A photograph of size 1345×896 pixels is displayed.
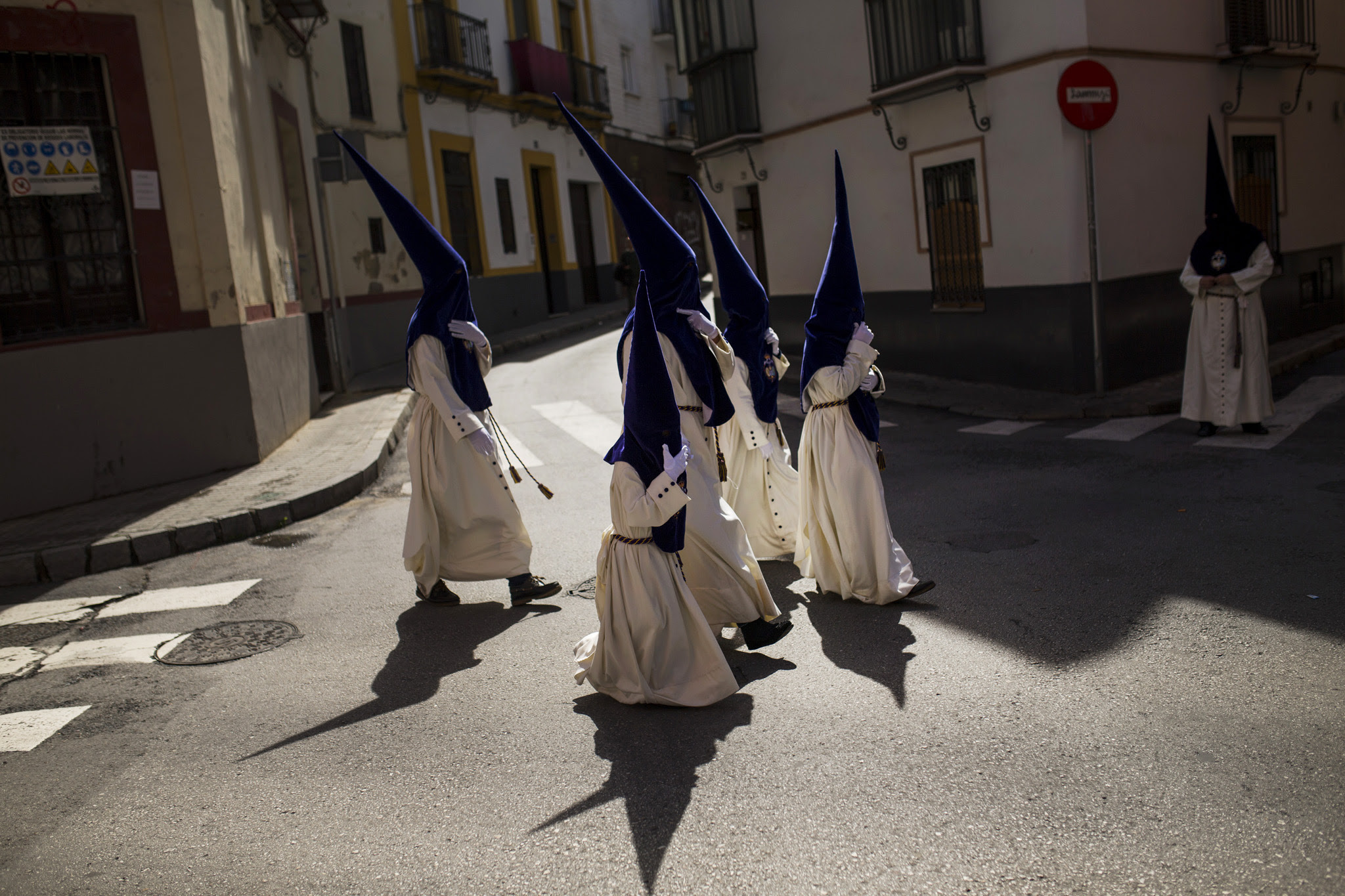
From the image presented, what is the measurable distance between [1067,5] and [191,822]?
10810mm

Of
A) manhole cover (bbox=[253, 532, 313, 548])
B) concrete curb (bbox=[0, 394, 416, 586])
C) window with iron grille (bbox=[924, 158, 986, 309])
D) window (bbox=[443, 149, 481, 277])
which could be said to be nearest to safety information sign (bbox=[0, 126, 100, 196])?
concrete curb (bbox=[0, 394, 416, 586])

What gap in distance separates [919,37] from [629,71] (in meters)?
19.4

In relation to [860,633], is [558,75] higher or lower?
higher

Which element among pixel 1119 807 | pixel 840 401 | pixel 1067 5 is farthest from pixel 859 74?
pixel 1119 807

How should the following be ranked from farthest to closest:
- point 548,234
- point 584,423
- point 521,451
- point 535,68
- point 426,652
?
point 548,234 < point 535,68 < point 584,423 < point 521,451 < point 426,652

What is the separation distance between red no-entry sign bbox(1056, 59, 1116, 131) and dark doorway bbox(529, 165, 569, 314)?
16.1 m

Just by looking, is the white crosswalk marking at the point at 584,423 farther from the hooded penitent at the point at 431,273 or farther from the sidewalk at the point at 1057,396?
the hooded penitent at the point at 431,273

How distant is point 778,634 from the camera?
4719 millimetres

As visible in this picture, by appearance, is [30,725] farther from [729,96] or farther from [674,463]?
[729,96]

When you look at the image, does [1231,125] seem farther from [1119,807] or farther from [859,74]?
[1119,807]

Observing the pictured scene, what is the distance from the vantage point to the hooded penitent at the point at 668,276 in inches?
185

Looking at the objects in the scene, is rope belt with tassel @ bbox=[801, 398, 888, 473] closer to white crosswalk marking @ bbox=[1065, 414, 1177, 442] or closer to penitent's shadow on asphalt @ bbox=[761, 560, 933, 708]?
penitent's shadow on asphalt @ bbox=[761, 560, 933, 708]

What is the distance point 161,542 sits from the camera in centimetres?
730

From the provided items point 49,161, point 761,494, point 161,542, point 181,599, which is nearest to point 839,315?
point 761,494
